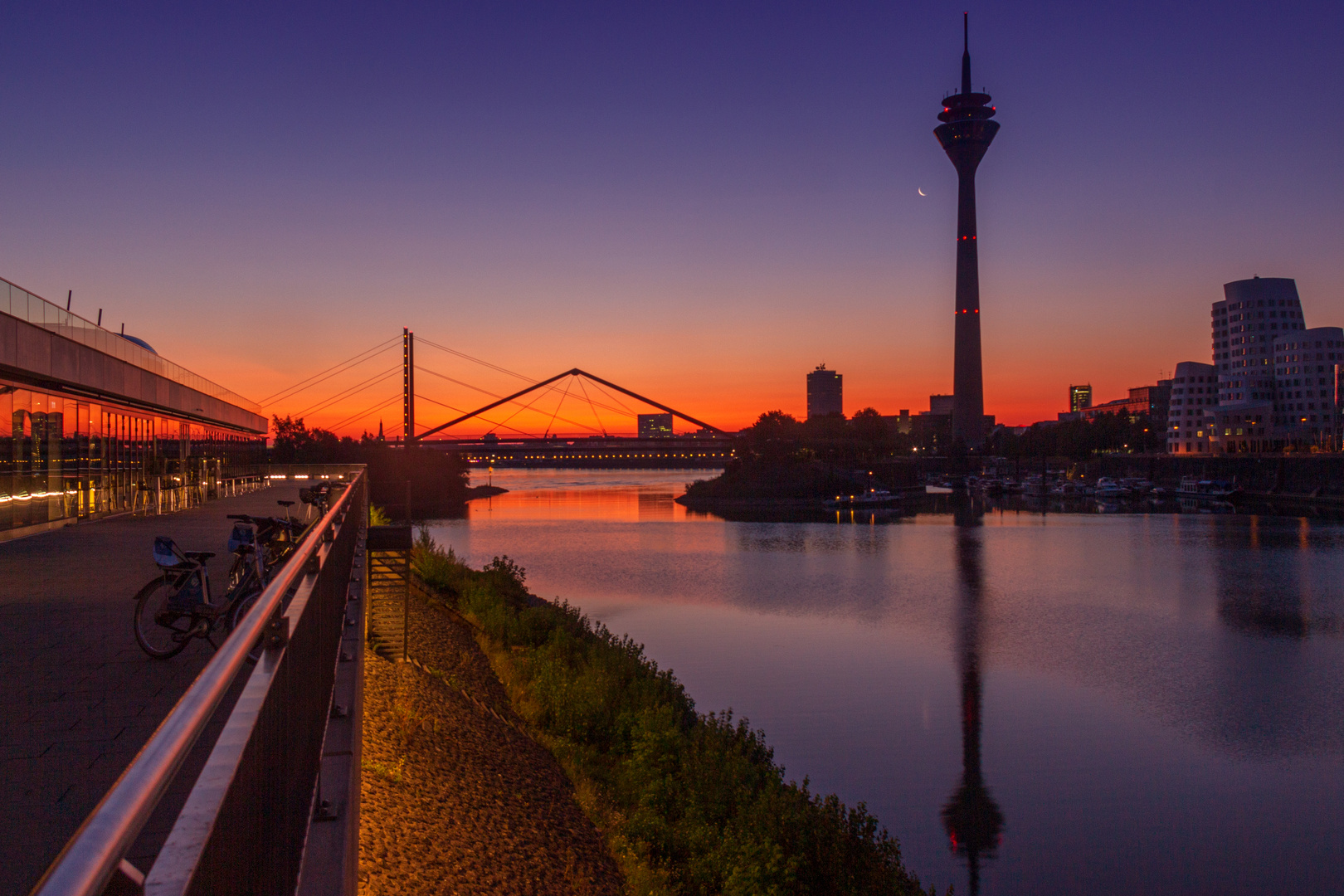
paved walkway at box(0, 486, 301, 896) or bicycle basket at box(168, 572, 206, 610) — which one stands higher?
bicycle basket at box(168, 572, 206, 610)

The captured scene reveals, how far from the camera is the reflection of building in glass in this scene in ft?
45.9

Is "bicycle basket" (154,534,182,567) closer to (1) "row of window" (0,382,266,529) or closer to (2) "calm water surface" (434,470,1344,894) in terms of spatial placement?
(1) "row of window" (0,382,266,529)

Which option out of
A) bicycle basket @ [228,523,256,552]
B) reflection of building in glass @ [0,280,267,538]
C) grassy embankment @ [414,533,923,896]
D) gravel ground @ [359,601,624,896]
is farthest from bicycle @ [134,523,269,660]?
reflection of building in glass @ [0,280,267,538]

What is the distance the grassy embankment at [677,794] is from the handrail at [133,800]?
804 centimetres

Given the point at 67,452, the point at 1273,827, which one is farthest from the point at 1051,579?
the point at 67,452

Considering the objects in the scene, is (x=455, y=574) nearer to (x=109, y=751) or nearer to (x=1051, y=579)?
(x=109, y=751)

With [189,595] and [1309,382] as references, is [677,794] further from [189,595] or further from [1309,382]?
[1309,382]

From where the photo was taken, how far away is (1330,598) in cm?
3291

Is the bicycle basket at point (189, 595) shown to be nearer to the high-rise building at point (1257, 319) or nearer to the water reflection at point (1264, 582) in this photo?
the water reflection at point (1264, 582)

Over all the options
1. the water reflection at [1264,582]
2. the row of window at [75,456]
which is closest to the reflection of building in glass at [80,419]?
the row of window at [75,456]

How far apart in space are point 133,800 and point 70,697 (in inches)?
211

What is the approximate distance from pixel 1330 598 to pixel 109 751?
3874 cm

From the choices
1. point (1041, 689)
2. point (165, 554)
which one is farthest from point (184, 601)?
point (1041, 689)

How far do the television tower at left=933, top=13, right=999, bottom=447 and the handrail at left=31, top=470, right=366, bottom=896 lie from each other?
148 metres
